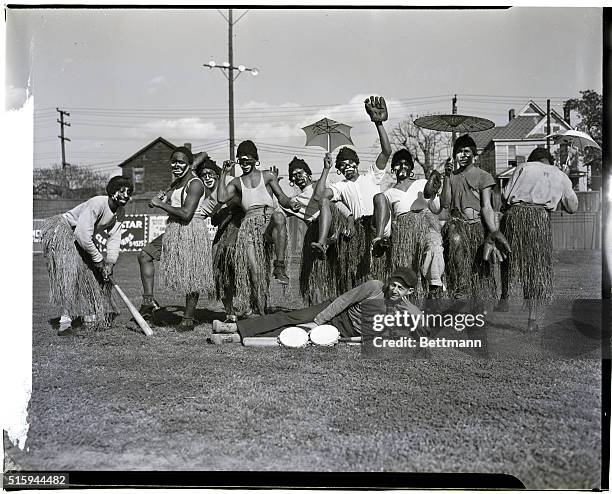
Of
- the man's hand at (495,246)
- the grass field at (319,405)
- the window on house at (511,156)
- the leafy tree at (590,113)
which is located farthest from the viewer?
the man's hand at (495,246)

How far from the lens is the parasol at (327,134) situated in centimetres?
446

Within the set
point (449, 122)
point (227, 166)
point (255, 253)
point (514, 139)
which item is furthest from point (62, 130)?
point (514, 139)

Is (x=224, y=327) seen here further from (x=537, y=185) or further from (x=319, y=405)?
(x=537, y=185)

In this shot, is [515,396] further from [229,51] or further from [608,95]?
[229,51]

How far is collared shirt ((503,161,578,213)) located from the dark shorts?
2229 mm

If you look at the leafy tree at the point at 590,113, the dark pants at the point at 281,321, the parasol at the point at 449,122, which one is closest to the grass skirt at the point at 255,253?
the dark pants at the point at 281,321

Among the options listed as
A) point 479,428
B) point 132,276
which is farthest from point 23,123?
point 479,428

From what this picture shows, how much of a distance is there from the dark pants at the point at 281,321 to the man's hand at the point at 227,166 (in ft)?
3.15

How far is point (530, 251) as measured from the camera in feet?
14.9

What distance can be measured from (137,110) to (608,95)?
9.47 ft

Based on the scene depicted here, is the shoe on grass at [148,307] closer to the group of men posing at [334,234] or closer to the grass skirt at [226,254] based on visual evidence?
the group of men posing at [334,234]

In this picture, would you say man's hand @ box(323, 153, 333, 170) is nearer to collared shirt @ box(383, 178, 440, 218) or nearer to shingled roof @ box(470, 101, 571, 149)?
collared shirt @ box(383, 178, 440, 218)

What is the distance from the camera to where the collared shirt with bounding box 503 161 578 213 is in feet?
14.7

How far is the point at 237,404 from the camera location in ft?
14.3
